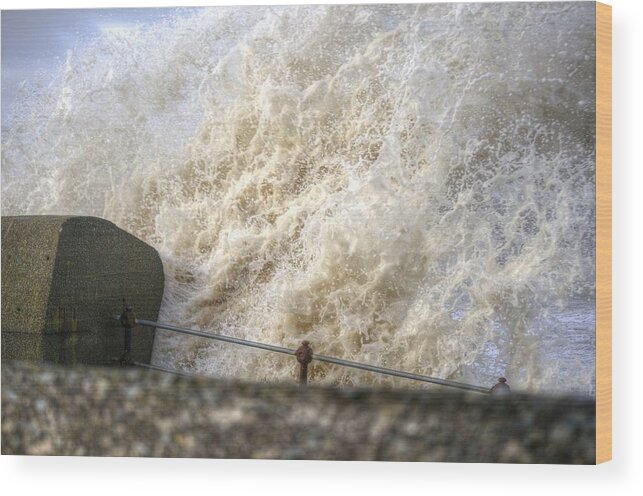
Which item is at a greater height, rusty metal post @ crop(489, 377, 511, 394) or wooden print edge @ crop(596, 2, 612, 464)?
wooden print edge @ crop(596, 2, 612, 464)

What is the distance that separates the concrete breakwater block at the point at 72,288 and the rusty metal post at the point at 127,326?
0.02m

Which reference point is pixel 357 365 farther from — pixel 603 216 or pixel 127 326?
pixel 603 216

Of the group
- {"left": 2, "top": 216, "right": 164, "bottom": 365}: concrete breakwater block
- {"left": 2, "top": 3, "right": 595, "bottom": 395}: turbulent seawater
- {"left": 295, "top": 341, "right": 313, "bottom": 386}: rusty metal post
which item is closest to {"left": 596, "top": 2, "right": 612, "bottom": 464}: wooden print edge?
{"left": 2, "top": 3, "right": 595, "bottom": 395}: turbulent seawater

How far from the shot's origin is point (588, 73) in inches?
149

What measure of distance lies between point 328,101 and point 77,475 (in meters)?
1.69

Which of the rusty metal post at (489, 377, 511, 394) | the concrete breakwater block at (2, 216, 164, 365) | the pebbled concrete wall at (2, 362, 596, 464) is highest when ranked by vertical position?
the concrete breakwater block at (2, 216, 164, 365)

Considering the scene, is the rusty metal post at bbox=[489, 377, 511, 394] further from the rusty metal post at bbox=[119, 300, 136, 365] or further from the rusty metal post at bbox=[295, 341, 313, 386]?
the rusty metal post at bbox=[119, 300, 136, 365]

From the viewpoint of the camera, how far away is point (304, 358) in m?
3.86

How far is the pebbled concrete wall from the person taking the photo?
3.81 metres

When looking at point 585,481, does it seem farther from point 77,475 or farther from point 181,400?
point 77,475

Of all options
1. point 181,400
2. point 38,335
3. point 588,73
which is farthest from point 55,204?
point 588,73

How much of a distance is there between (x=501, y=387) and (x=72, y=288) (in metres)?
1.61

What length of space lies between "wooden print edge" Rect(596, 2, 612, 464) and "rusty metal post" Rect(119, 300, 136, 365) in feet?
5.56

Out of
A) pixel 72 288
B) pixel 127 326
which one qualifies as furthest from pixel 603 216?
pixel 72 288
